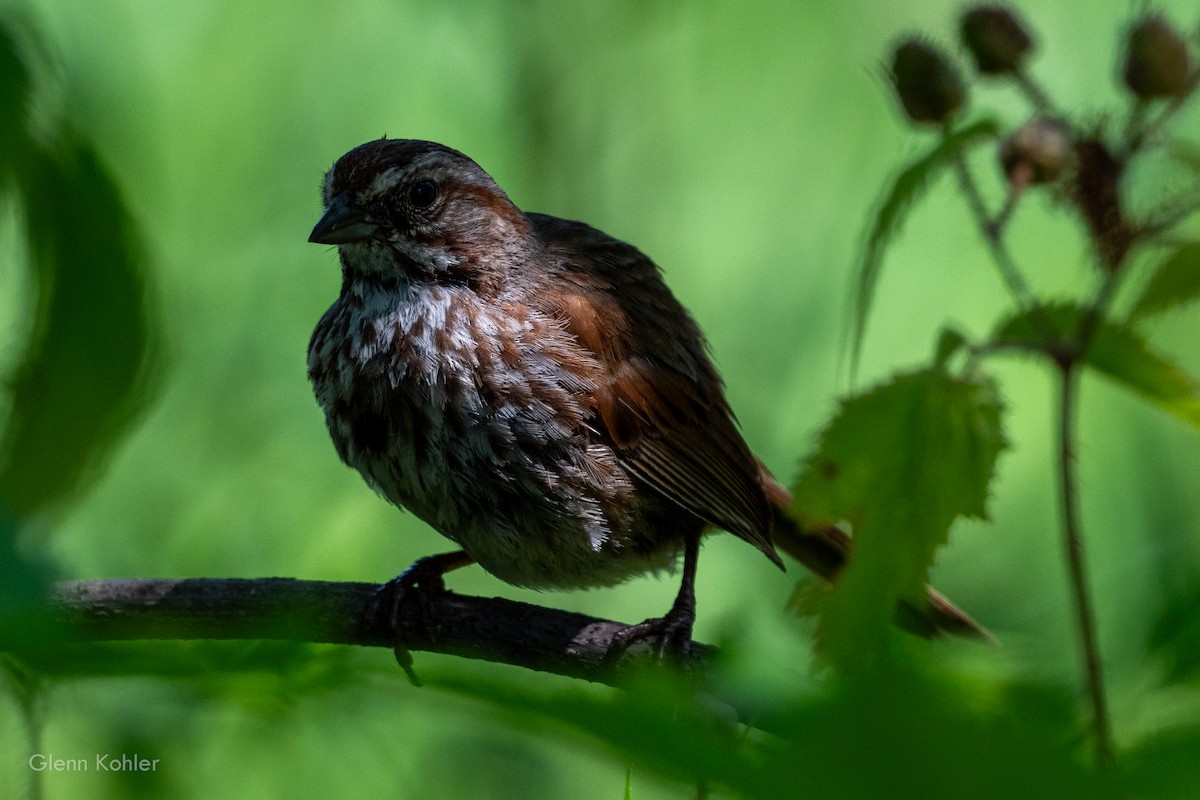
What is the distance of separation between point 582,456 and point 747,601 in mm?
1597

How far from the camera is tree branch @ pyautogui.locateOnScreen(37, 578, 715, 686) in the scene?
2.48m

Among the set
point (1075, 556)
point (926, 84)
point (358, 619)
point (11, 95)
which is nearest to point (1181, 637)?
point (1075, 556)

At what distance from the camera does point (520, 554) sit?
3.31 meters

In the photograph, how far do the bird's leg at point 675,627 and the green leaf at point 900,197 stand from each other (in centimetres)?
142

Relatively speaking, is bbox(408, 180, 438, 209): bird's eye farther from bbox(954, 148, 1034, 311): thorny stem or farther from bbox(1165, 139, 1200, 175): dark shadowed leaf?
bbox(1165, 139, 1200, 175): dark shadowed leaf

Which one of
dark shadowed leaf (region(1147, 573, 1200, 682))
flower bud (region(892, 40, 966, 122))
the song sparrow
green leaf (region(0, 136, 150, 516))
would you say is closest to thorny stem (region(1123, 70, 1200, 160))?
flower bud (region(892, 40, 966, 122))

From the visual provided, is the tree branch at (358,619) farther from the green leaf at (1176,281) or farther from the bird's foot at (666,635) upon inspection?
the green leaf at (1176,281)

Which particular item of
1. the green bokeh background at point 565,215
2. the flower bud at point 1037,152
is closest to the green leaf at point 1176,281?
the flower bud at point 1037,152

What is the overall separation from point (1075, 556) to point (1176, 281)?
1.23ft

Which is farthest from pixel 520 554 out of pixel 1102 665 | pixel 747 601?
pixel 1102 665

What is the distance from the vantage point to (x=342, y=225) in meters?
3.37

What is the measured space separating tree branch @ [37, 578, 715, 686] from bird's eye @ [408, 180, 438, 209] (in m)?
1.01

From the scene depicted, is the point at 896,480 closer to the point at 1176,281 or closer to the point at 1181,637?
the point at 1176,281

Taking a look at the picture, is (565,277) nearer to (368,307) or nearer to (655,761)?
(368,307)
